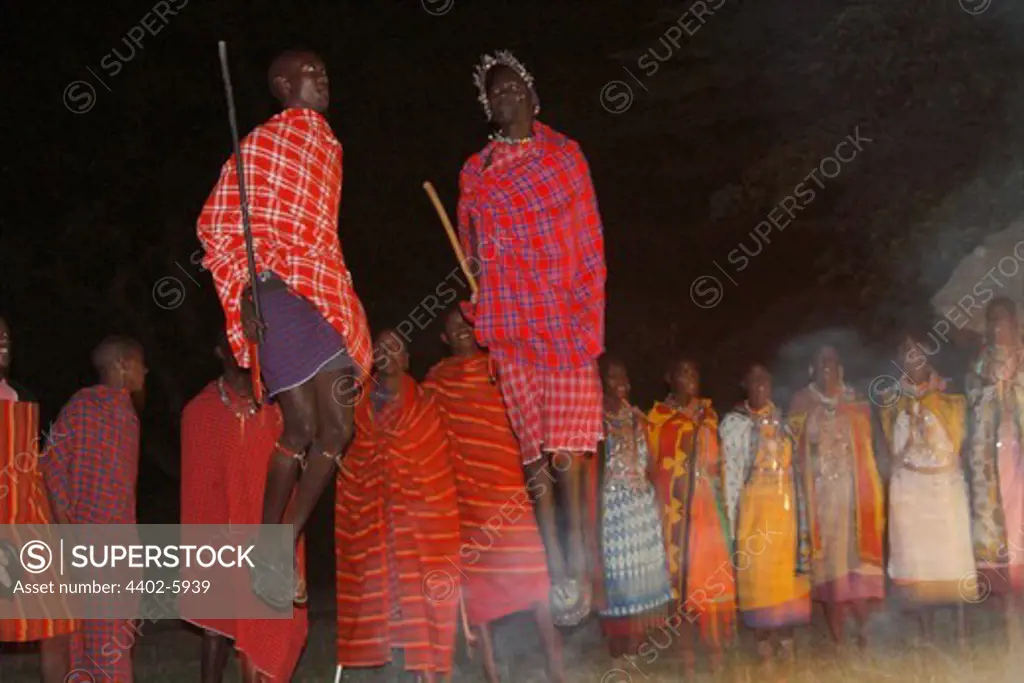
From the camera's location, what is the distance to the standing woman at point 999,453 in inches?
330

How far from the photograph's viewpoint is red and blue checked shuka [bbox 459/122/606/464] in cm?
641

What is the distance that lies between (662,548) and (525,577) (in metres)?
1.13

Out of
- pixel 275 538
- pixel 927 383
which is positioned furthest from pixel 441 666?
pixel 927 383

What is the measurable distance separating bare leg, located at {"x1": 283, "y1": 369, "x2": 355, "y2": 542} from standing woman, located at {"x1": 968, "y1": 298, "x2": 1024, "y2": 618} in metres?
4.47

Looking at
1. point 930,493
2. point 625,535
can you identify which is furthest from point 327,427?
point 930,493

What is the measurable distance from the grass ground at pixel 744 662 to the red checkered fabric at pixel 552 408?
7.17ft

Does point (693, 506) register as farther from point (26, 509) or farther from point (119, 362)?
point (26, 509)

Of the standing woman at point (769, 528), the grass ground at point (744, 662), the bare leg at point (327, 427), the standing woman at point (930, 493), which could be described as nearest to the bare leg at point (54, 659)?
the grass ground at point (744, 662)

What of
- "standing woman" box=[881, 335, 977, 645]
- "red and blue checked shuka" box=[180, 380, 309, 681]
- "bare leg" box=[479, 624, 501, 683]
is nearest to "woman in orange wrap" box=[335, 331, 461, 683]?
"bare leg" box=[479, 624, 501, 683]

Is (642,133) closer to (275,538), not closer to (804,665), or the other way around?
(804,665)

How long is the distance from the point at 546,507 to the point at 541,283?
3.21ft

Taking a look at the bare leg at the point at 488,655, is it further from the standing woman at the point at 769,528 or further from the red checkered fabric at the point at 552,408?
the red checkered fabric at the point at 552,408

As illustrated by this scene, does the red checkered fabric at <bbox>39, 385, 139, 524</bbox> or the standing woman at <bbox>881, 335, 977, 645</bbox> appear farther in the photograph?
the standing woman at <bbox>881, 335, 977, 645</bbox>

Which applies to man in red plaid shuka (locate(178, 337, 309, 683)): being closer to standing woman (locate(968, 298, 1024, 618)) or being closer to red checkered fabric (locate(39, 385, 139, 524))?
red checkered fabric (locate(39, 385, 139, 524))
